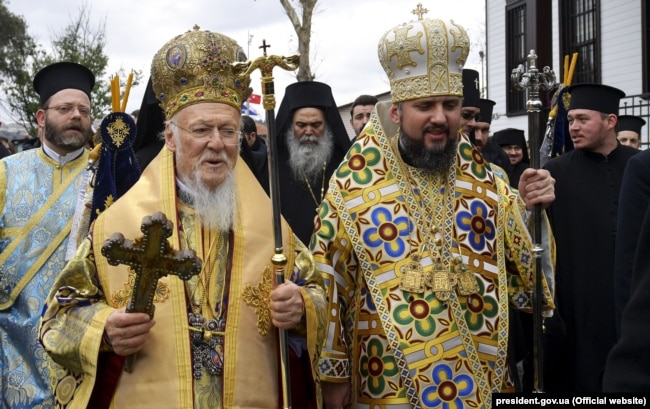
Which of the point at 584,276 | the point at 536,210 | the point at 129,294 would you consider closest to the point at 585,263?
the point at 584,276

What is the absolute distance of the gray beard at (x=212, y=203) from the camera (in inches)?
138

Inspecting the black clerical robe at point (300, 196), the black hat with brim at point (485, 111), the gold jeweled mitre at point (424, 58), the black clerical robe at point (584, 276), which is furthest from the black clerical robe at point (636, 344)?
the black hat with brim at point (485, 111)

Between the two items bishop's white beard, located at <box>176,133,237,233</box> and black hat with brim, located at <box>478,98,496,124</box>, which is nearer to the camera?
bishop's white beard, located at <box>176,133,237,233</box>

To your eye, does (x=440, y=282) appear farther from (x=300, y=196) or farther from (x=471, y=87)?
(x=471, y=87)

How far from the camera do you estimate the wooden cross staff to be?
9.57 feet

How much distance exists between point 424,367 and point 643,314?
2.06 m

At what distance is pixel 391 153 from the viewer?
411 cm

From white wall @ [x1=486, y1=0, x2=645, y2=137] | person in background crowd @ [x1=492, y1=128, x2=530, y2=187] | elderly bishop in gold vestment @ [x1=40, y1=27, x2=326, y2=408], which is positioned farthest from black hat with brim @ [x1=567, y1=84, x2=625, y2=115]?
white wall @ [x1=486, y1=0, x2=645, y2=137]

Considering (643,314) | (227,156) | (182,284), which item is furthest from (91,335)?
(643,314)

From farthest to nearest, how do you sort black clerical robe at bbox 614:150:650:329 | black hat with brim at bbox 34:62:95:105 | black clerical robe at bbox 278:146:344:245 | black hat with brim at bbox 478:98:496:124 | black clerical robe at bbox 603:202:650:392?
black hat with brim at bbox 478:98:496:124 → black clerical robe at bbox 278:146:344:245 → black hat with brim at bbox 34:62:95:105 → black clerical robe at bbox 614:150:650:329 → black clerical robe at bbox 603:202:650:392

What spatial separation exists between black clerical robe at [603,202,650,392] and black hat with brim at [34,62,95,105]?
4527mm

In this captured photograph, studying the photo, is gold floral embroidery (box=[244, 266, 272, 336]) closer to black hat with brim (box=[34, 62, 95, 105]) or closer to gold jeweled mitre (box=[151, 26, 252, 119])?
gold jeweled mitre (box=[151, 26, 252, 119])

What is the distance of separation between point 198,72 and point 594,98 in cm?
396

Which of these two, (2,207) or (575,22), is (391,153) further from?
(575,22)
